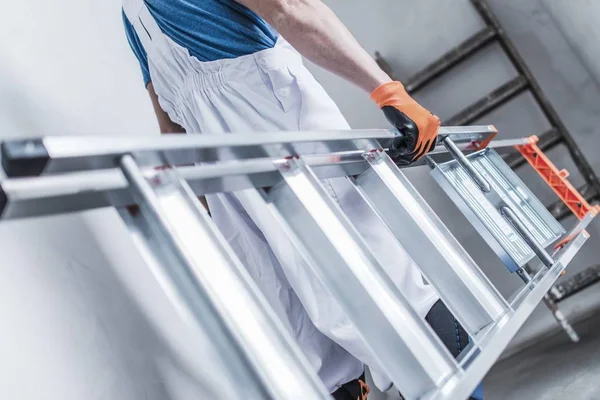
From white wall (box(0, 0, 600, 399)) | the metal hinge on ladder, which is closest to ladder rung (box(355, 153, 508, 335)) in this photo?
white wall (box(0, 0, 600, 399))

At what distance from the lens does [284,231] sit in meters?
0.83

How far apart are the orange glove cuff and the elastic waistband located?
0.71 feet

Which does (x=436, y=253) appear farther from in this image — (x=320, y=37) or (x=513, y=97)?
(x=513, y=97)

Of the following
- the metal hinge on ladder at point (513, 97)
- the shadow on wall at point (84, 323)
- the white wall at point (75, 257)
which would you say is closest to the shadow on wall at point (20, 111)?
the white wall at point (75, 257)

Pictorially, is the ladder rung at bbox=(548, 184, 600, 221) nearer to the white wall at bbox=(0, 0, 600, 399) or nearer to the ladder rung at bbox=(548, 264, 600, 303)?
the ladder rung at bbox=(548, 264, 600, 303)

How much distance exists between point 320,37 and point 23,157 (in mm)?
751

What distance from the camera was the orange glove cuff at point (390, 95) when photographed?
1145 millimetres

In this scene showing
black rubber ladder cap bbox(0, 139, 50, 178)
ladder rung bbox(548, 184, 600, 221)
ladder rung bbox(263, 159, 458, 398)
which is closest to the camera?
black rubber ladder cap bbox(0, 139, 50, 178)

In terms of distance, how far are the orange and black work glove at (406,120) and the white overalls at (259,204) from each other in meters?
0.13

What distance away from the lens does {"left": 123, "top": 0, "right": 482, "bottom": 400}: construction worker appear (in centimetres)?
115

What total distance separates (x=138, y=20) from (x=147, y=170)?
80cm

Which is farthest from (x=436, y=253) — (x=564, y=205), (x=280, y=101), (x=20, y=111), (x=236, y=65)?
(x=564, y=205)

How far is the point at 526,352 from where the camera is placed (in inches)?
117

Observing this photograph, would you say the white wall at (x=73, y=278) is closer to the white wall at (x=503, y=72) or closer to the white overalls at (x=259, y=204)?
the white overalls at (x=259, y=204)
